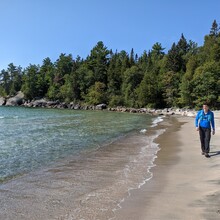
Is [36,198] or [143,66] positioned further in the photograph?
[143,66]

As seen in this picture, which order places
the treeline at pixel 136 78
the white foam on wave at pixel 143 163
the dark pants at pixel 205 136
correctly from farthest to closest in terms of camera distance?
the treeline at pixel 136 78 < the dark pants at pixel 205 136 < the white foam on wave at pixel 143 163

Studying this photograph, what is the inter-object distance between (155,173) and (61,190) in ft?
11.3

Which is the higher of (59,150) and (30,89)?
(30,89)

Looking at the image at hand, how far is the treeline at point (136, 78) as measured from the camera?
69.9m

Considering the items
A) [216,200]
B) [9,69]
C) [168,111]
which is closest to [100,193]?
[216,200]

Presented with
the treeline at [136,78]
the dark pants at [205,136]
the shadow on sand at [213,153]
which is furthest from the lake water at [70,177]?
the treeline at [136,78]

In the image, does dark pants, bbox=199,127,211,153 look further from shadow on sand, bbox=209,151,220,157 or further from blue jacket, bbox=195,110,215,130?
shadow on sand, bbox=209,151,220,157

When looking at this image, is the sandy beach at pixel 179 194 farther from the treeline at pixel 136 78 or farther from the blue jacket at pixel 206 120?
the treeline at pixel 136 78

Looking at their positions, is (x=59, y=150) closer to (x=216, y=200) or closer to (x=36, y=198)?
(x=36, y=198)

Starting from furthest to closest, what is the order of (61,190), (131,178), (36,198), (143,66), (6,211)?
(143,66), (131,178), (61,190), (36,198), (6,211)

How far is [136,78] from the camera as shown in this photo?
9556 centimetres

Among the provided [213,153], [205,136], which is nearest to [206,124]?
[205,136]

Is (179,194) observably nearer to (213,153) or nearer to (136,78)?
(213,153)

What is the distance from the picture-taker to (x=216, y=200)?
679 centimetres
